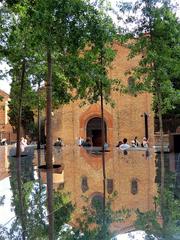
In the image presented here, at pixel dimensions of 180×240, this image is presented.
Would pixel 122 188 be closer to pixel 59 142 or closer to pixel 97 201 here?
pixel 97 201

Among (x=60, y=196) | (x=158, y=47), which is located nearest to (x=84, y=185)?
(x=60, y=196)

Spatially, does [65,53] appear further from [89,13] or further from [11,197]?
[11,197]

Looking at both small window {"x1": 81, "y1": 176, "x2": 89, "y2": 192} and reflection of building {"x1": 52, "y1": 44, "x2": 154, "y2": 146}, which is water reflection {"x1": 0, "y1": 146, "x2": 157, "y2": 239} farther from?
reflection of building {"x1": 52, "y1": 44, "x2": 154, "y2": 146}

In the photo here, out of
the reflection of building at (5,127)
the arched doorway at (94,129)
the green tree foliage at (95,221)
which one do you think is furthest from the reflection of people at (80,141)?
the green tree foliage at (95,221)

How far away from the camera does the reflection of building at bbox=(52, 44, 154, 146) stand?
43.7 metres

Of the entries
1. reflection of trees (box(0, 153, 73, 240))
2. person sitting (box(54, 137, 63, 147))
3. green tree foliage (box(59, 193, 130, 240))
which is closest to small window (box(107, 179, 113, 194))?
reflection of trees (box(0, 153, 73, 240))

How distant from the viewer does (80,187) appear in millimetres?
10055

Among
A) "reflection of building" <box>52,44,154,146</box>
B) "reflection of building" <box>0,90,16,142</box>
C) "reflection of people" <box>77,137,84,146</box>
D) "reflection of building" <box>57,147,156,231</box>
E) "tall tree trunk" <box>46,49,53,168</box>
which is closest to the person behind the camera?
"reflection of building" <box>57,147,156,231</box>

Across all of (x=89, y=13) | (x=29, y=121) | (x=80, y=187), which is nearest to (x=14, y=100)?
(x=89, y=13)

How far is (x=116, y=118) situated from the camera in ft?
144

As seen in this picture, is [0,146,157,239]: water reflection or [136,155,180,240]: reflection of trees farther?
[0,146,157,239]: water reflection

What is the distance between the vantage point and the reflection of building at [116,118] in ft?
143

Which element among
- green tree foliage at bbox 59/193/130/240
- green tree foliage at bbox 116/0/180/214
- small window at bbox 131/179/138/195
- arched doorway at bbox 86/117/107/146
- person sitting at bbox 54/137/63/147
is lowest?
green tree foliage at bbox 59/193/130/240

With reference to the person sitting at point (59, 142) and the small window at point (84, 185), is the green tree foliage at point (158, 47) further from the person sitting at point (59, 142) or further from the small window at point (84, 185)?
the person sitting at point (59, 142)
